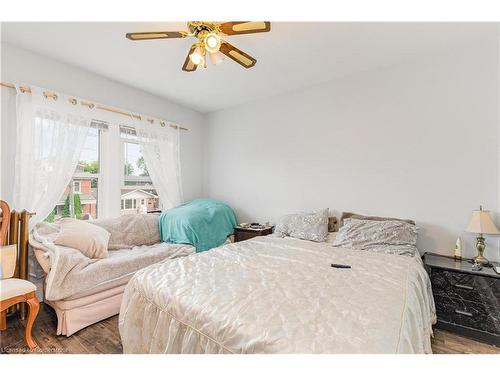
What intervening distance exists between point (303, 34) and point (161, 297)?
7.64 feet

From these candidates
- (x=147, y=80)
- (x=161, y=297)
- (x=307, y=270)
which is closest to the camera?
(x=161, y=297)

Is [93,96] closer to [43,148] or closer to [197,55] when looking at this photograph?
[43,148]

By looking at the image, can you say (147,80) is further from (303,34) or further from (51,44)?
(303,34)

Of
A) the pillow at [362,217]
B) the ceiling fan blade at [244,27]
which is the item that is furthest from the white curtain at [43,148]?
the pillow at [362,217]

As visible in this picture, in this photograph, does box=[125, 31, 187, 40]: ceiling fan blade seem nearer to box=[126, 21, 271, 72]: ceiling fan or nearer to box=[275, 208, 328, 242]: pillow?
box=[126, 21, 271, 72]: ceiling fan

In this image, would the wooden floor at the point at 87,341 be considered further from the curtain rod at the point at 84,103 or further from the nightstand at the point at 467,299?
the curtain rod at the point at 84,103

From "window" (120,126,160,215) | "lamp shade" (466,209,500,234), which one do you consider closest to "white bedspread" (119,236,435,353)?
"lamp shade" (466,209,500,234)

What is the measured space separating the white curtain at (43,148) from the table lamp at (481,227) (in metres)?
3.98

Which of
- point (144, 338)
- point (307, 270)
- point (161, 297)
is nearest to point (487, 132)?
point (307, 270)

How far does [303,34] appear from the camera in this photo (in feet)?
7.07

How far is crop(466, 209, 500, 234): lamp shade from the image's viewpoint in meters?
2.05

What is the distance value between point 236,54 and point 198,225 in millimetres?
2084

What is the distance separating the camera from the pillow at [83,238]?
231 centimetres

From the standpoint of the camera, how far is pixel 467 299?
202 cm
